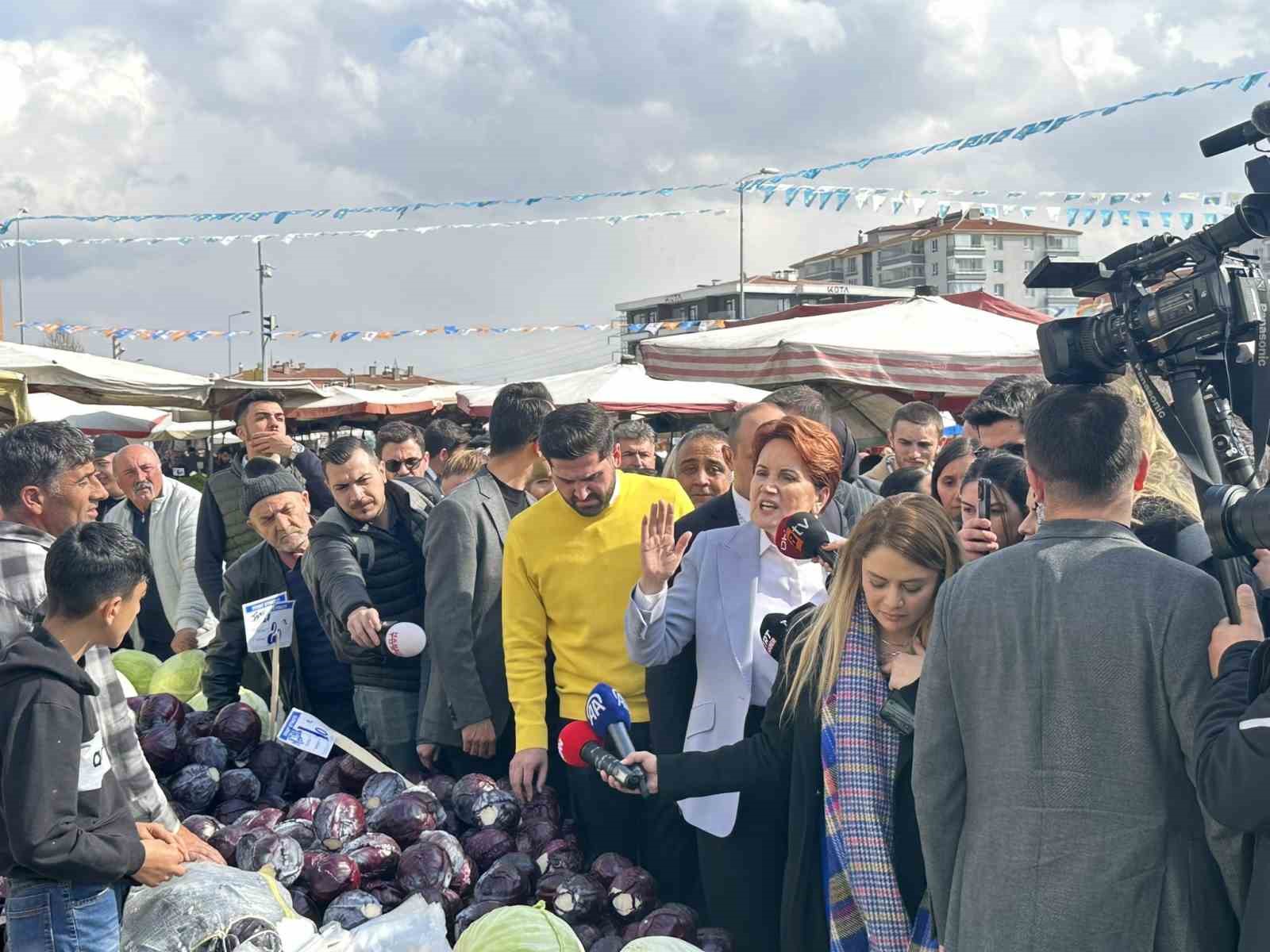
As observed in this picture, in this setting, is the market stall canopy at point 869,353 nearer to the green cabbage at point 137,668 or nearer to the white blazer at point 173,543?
the white blazer at point 173,543

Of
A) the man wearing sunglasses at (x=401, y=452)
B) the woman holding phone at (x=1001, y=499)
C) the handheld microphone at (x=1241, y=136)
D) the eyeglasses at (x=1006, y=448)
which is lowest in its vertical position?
the woman holding phone at (x=1001, y=499)

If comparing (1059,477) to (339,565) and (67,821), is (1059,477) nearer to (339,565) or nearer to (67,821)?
(67,821)

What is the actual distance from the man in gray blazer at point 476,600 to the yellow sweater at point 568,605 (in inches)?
8.2

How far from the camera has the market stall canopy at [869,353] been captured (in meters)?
6.67

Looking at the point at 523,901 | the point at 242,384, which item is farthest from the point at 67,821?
the point at 242,384

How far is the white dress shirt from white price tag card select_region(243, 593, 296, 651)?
1361 mm

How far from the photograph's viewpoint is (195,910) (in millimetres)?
2428

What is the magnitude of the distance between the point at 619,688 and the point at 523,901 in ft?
2.21

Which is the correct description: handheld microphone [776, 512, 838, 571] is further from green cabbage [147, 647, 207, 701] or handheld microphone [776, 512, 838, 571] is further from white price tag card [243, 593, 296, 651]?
green cabbage [147, 647, 207, 701]

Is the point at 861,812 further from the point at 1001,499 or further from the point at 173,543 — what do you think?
the point at 173,543

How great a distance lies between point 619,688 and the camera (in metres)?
3.29

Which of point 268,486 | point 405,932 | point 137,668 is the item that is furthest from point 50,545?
point 137,668

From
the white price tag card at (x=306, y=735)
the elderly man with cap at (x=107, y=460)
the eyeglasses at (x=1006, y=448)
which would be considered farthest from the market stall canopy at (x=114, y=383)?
the eyeglasses at (x=1006, y=448)

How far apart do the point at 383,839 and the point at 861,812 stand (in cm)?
128
